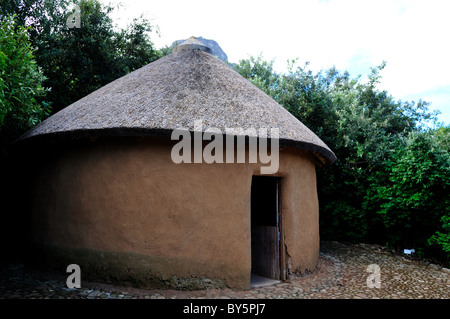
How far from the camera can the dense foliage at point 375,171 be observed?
22.8 ft

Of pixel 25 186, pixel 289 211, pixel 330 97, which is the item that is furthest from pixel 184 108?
pixel 330 97

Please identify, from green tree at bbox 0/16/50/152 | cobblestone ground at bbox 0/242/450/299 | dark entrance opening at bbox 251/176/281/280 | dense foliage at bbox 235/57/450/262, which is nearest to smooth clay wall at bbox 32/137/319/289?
cobblestone ground at bbox 0/242/450/299

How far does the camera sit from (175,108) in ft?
15.3

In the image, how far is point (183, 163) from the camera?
4.52 metres

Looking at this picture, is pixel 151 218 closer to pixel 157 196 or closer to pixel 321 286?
pixel 157 196

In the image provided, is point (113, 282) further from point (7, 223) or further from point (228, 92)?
point (7, 223)

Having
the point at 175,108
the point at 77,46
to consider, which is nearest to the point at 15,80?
the point at 175,108

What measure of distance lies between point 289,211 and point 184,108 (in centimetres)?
260

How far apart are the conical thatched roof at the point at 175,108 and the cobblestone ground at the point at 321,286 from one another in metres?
2.28

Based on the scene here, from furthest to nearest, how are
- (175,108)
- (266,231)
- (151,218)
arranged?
(266,231)
(175,108)
(151,218)

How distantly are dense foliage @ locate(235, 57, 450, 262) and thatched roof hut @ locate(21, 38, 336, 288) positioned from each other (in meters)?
3.65

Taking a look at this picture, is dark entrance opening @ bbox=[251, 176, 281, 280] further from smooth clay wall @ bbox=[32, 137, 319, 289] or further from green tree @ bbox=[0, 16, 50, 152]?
green tree @ bbox=[0, 16, 50, 152]

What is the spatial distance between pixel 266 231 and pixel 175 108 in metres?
2.84

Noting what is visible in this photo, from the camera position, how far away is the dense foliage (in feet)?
22.8
